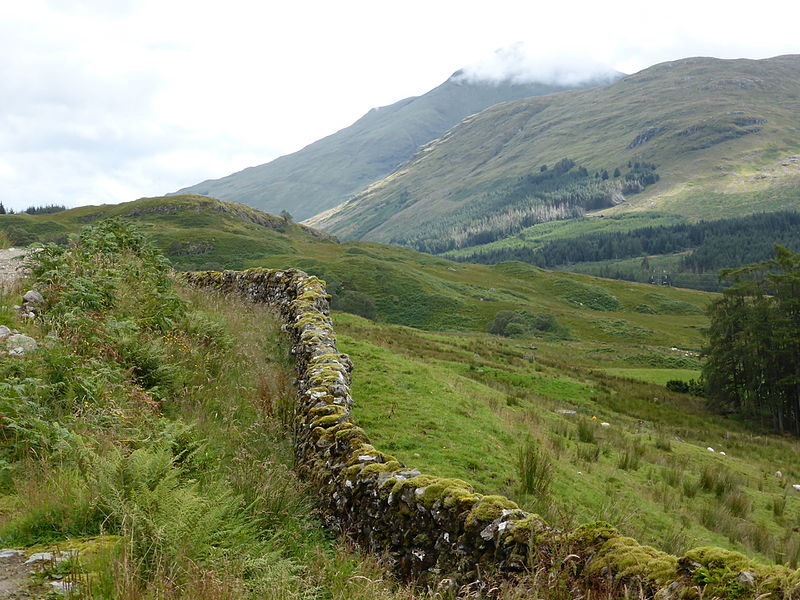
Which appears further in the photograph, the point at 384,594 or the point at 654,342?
the point at 654,342

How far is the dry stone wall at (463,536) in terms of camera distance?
11.6 ft

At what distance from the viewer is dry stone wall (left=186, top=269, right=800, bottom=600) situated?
355 centimetres

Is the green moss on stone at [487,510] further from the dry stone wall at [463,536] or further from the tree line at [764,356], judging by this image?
the tree line at [764,356]

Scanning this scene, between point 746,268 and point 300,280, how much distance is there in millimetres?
32712

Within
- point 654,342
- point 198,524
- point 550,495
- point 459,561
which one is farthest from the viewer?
point 654,342

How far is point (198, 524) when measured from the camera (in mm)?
3898

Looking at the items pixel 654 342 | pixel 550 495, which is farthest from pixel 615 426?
pixel 654 342

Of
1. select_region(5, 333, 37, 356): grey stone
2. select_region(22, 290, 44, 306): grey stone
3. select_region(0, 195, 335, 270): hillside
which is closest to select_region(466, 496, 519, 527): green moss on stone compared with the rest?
select_region(5, 333, 37, 356): grey stone

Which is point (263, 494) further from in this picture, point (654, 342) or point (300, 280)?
point (654, 342)

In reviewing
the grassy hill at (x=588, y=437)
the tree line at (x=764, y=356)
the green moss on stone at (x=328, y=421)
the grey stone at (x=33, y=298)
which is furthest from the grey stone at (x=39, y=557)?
the tree line at (x=764, y=356)

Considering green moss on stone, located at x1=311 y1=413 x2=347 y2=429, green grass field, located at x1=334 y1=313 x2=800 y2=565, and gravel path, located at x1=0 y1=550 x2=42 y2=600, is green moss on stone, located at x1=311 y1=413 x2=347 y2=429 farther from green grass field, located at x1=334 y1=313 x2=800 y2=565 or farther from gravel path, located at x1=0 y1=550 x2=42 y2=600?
gravel path, located at x1=0 y1=550 x2=42 y2=600

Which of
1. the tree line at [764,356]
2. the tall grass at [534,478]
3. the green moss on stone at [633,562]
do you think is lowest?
the tree line at [764,356]

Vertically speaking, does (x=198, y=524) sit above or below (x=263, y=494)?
above

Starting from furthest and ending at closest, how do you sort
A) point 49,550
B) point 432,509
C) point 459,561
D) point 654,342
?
point 654,342 < point 432,509 < point 459,561 < point 49,550
